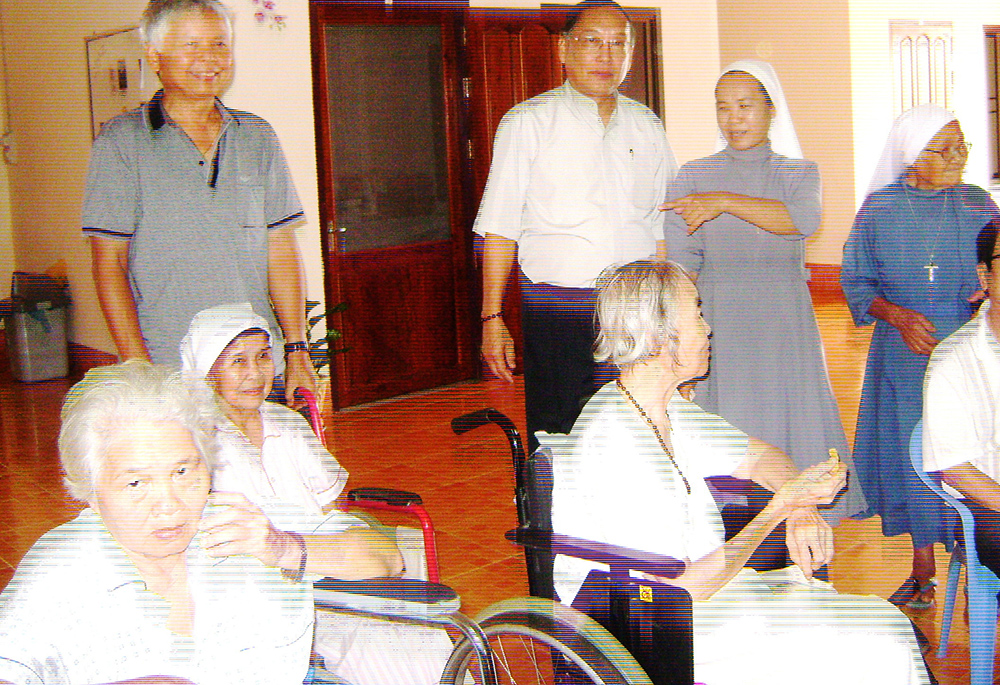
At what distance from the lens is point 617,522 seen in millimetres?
1806

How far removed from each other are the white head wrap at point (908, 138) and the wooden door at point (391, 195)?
10.8 feet

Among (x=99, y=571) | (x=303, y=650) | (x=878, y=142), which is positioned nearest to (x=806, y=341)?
(x=303, y=650)

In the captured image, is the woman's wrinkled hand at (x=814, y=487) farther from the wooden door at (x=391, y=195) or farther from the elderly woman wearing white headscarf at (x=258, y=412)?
the wooden door at (x=391, y=195)

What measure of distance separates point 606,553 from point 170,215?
143 centimetres

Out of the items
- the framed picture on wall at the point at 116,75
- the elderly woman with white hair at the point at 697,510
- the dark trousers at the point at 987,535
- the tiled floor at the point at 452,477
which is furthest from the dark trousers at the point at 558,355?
the framed picture on wall at the point at 116,75

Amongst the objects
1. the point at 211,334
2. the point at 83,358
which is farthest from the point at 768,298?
the point at 83,358

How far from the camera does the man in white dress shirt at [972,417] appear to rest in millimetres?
2141

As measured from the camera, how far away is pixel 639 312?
1912 millimetres

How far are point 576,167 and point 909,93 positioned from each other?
6.51 meters

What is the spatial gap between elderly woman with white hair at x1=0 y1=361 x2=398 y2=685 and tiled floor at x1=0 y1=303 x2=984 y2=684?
1.52m

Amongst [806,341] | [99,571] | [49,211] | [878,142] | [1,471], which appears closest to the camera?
[99,571]

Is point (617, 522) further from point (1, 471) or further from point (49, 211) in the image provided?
point (49, 211)

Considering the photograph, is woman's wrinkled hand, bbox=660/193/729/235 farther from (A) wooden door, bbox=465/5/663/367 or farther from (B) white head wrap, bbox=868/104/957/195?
(A) wooden door, bbox=465/5/663/367

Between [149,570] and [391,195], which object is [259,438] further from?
[391,195]
